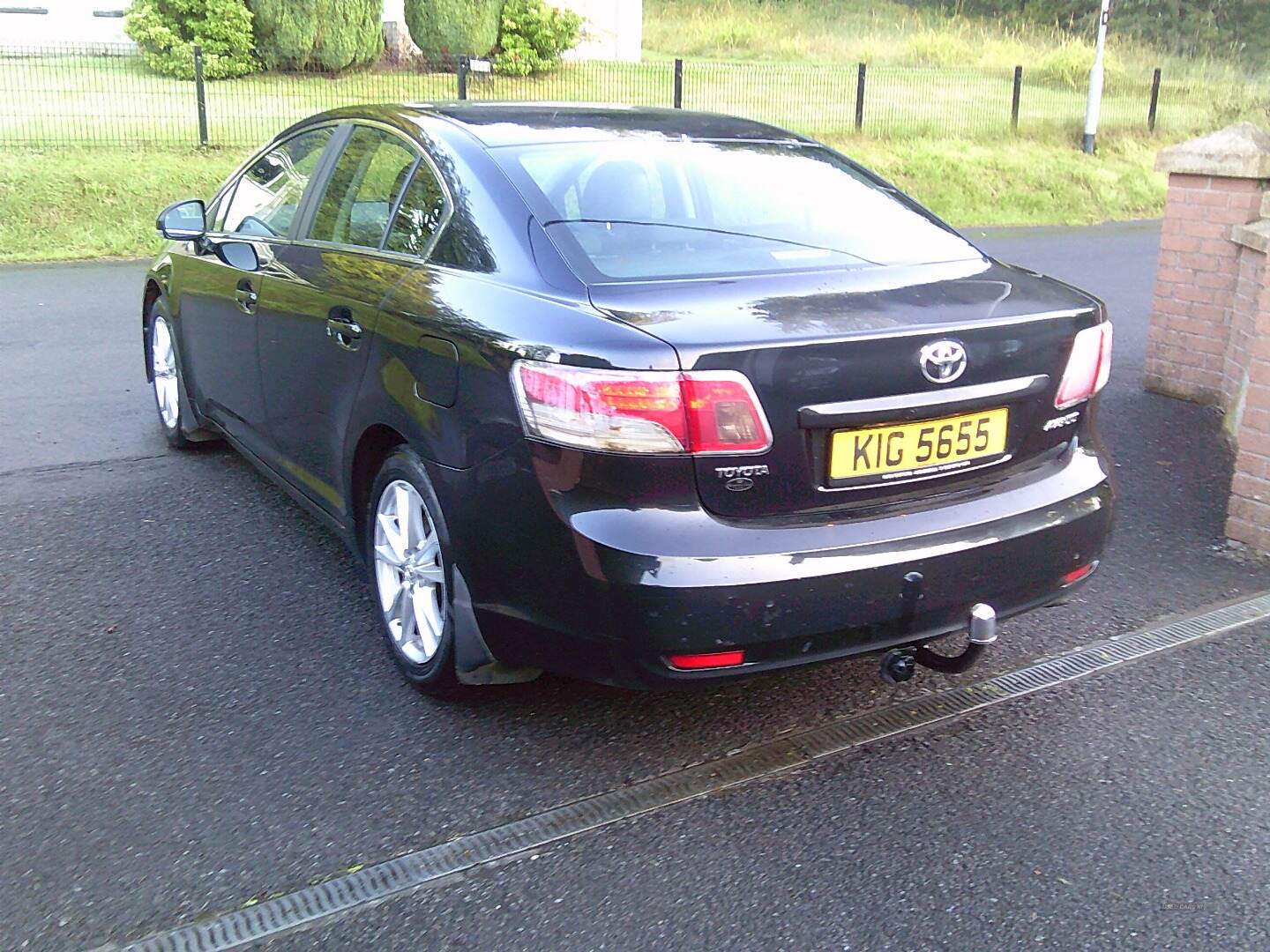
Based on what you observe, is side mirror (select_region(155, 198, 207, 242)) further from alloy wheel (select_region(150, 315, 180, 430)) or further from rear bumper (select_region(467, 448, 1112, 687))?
rear bumper (select_region(467, 448, 1112, 687))

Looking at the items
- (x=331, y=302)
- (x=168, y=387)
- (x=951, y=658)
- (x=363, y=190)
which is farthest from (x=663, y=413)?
(x=168, y=387)

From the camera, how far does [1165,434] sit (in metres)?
6.10

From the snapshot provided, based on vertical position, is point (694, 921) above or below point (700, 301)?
below

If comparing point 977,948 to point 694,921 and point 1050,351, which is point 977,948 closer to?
point 694,921

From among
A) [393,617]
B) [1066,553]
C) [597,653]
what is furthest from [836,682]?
[393,617]

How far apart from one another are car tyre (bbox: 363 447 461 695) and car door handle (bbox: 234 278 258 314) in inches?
43.3

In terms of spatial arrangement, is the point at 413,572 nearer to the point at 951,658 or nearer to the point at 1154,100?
the point at 951,658

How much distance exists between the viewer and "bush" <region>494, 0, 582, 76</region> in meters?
21.0

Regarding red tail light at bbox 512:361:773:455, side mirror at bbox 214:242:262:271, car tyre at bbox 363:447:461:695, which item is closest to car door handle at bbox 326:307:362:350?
car tyre at bbox 363:447:461:695

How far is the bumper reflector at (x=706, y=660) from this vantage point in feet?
8.84

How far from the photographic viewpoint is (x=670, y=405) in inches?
102

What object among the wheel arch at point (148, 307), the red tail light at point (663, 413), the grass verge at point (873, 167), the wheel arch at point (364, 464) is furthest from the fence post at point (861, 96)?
the red tail light at point (663, 413)

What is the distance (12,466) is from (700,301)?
3.72 m

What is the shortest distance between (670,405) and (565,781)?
1.01 meters
